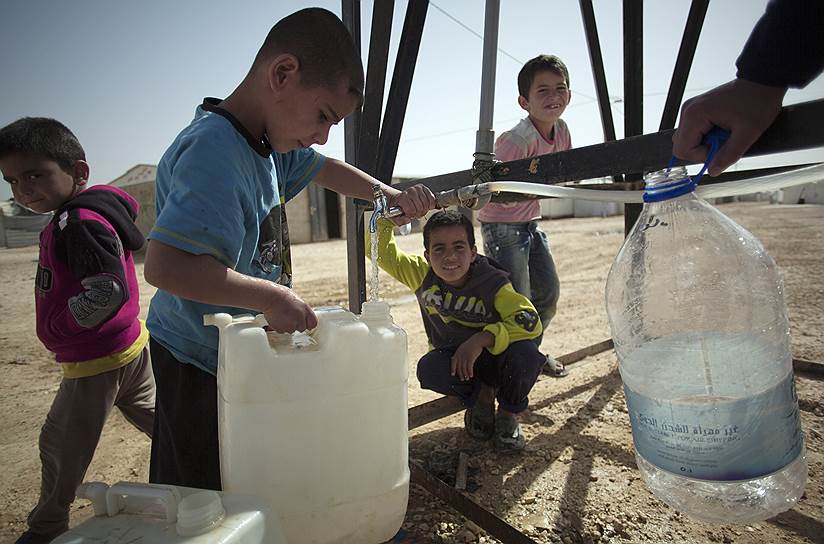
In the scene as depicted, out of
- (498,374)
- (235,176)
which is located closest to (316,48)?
(235,176)

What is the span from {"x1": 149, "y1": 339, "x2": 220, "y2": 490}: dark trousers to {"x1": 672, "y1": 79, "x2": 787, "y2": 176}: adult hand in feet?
4.39

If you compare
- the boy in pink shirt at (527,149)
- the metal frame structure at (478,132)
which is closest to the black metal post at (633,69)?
the metal frame structure at (478,132)

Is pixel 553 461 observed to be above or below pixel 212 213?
below

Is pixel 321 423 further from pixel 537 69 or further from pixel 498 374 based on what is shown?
pixel 537 69

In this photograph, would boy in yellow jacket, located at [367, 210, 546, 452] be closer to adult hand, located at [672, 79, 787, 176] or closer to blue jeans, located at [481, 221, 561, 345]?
blue jeans, located at [481, 221, 561, 345]

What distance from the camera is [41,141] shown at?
5.86ft

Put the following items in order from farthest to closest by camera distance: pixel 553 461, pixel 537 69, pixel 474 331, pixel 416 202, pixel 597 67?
pixel 537 69 < pixel 597 67 < pixel 474 331 < pixel 553 461 < pixel 416 202

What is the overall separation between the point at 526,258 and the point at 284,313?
213cm

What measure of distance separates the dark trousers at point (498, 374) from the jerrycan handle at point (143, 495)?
1.38 meters

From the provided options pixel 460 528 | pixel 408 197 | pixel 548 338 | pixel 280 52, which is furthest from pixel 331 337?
pixel 548 338

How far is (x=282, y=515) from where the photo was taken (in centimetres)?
105

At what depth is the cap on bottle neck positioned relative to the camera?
0.93m

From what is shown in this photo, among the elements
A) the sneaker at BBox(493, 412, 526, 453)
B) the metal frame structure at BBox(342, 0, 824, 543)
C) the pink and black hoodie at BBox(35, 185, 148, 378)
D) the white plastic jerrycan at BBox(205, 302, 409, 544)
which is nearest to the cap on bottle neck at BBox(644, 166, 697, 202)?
the metal frame structure at BBox(342, 0, 824, 543)

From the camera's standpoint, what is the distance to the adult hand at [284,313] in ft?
3.45
